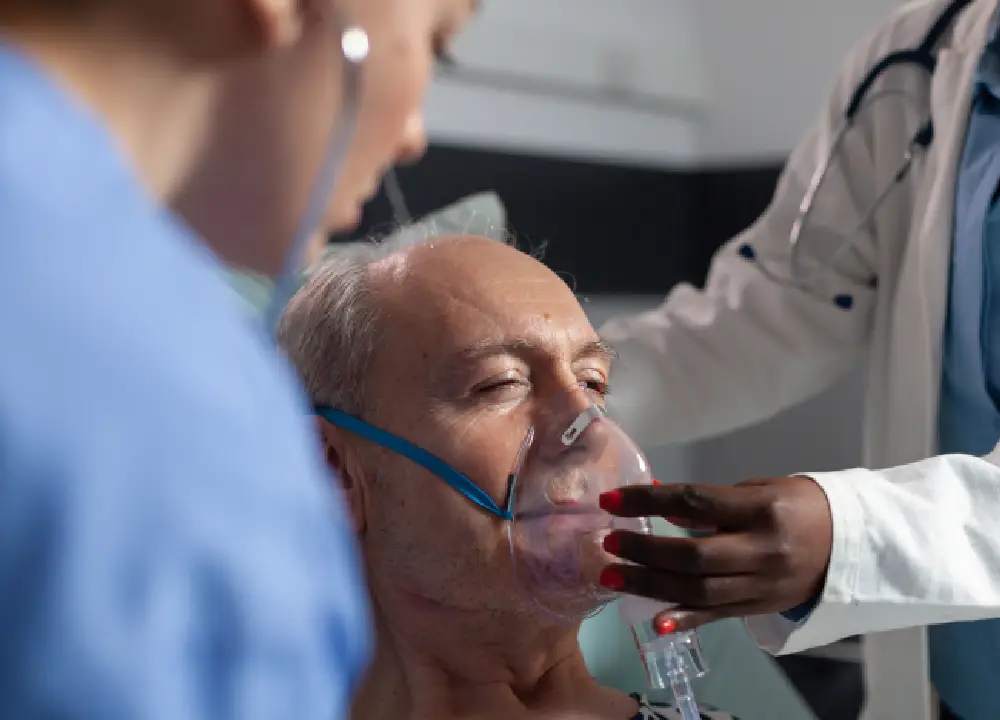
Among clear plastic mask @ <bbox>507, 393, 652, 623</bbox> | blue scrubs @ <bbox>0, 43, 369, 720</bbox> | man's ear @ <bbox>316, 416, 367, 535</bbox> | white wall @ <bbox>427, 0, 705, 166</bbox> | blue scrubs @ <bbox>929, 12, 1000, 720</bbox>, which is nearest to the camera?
blue scrubs @ <bbox>0, 43, 369, 720</bbox>

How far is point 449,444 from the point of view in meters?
1.24

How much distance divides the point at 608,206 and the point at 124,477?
2.73m

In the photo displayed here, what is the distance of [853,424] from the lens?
3.00 metres

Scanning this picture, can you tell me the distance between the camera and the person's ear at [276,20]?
520 millimetres

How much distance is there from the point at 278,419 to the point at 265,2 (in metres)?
0.21

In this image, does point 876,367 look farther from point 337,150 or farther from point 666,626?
point 337,150

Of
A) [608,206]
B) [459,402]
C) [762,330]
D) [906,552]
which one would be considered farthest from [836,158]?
[608,206]

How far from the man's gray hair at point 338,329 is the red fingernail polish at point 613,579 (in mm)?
383

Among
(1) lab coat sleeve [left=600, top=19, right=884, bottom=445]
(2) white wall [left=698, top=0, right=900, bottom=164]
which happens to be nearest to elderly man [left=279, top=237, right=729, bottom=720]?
(1) lab coat sleeve [left=600, top=19, right=884, bottom=445]

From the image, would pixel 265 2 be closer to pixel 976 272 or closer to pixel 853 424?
pixel 976 272

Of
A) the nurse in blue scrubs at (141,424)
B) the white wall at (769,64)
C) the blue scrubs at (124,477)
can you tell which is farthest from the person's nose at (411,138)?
the white wall at (769,64)

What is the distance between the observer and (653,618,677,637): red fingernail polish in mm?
1042

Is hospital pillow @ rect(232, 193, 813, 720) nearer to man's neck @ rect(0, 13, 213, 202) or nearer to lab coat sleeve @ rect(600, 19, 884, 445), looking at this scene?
lab coat sleeve @ rect(600, 19, 884, 445)

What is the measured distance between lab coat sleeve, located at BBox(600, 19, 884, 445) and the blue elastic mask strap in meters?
0.62
